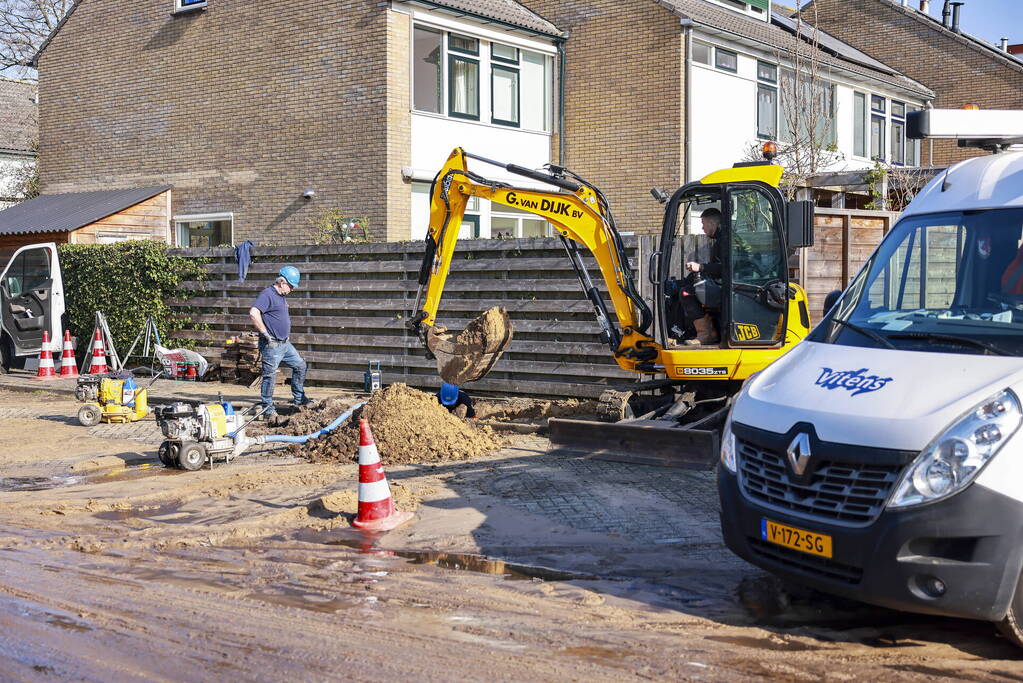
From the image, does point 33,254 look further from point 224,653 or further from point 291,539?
point 224,653

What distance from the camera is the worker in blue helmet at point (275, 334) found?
13.1 m

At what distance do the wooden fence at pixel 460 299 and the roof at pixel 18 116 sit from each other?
1849cm

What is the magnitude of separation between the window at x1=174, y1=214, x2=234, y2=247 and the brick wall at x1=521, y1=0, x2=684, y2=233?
761 cm

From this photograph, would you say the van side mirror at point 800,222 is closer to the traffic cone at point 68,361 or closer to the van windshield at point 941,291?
the van windshield at point 941,291

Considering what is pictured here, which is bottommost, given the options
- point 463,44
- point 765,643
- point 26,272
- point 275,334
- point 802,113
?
point 765,643

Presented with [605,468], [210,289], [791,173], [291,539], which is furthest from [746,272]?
[791,173]

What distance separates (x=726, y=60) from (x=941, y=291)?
736 inches

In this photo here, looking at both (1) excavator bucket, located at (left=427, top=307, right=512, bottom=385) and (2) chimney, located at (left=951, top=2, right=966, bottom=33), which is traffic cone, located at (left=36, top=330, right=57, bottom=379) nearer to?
(1) excavator bucket, located at (left=427, top=307, right=512, bottom=385)

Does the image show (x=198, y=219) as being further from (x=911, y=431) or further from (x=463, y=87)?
(x=911, y=431)

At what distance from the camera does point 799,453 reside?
5074 mm

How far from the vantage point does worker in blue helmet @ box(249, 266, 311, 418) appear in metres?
13.1

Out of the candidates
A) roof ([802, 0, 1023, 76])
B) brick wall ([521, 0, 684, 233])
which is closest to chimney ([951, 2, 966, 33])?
roof ([802, 0, 1023, 76])

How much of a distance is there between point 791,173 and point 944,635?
18.1 m

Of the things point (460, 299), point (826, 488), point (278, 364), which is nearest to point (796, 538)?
point (826, 488)
